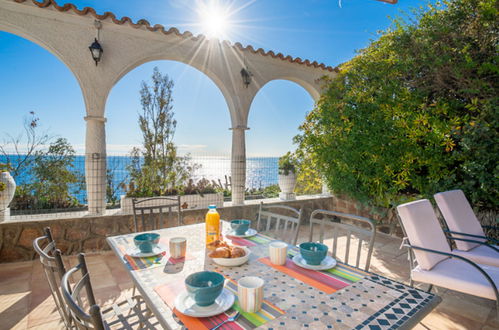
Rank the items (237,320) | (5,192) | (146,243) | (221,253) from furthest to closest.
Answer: (5,192) < (146,243) < (221,253) < (237,320)

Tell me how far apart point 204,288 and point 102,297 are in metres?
2.02

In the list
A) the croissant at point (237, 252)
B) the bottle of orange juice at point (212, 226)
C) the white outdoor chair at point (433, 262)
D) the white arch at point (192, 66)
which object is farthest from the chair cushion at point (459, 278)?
the white arch at point (192, 66)

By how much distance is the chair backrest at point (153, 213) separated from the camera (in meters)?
2.26

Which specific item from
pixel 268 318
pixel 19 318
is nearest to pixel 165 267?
pixel 268 318

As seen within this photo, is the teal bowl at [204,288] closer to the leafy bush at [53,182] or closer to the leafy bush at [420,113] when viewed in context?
the leafy bush at [420,113]

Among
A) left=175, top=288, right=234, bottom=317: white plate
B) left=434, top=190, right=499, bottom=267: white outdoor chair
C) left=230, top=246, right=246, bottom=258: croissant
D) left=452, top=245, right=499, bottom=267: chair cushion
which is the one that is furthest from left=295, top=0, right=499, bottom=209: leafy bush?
left=175, top=288, right=234, bottom=317: white plate

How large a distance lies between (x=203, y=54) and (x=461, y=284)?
418 centimetres

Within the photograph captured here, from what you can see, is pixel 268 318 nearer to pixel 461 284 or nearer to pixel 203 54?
pixel 461 284

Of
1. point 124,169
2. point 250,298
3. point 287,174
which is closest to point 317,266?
point 250,298

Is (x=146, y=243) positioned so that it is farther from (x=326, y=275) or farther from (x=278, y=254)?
(x=326, y=275)

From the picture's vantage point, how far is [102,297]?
2.38 meters

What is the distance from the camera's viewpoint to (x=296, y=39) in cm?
587

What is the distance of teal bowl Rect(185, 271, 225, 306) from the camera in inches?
36.9

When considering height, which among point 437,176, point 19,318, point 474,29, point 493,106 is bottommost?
point 19,318
